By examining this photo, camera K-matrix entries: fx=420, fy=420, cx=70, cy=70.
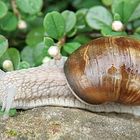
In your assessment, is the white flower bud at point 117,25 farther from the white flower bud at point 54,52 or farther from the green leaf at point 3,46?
the green leaf at point 3,46

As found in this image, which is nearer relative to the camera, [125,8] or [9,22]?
[125,8]

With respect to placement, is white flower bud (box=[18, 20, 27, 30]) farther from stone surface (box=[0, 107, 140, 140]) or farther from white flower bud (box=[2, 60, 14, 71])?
stone surface (box=[0, 107, 140, 140])

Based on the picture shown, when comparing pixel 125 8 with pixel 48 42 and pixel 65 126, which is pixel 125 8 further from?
pixel 65 126

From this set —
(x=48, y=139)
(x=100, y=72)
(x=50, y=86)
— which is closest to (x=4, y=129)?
(x=48, y=139)

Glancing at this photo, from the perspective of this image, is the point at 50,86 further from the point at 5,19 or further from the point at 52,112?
the point at 5,19

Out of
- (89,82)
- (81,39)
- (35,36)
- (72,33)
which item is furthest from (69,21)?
(89,82)

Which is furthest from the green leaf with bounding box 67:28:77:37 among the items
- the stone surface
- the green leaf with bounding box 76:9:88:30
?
the stone surface
